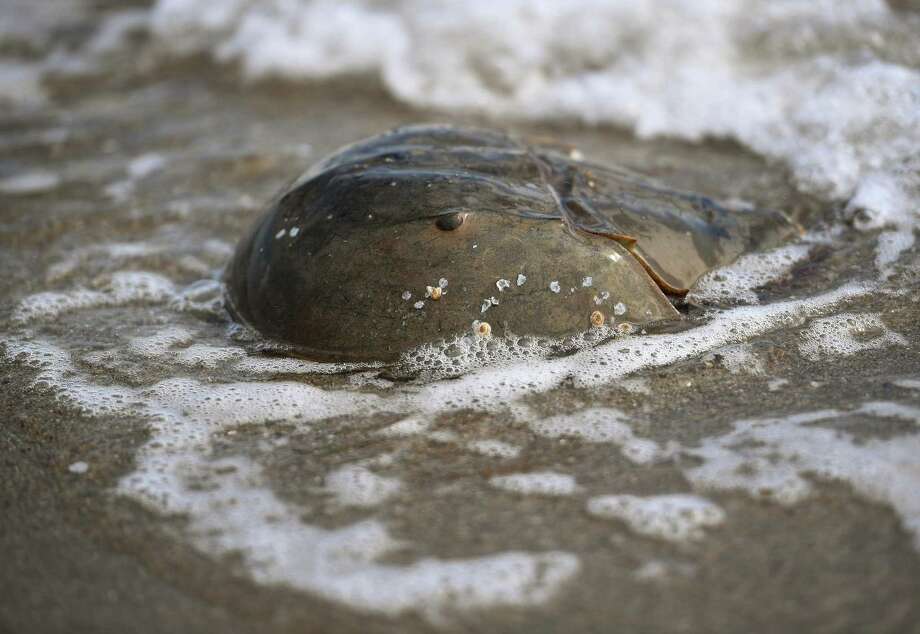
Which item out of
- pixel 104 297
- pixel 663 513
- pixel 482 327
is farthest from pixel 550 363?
pixel 104 297

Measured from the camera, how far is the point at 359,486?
7.09 feet

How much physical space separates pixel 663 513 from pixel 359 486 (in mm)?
694

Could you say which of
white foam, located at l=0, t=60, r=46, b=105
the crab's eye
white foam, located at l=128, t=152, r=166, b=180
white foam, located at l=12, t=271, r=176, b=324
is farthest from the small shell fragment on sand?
white foam, located at l=0, t=60, r=46, b=105

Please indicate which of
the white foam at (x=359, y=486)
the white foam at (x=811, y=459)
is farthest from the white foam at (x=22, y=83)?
the white foam at (x=811, y=459)

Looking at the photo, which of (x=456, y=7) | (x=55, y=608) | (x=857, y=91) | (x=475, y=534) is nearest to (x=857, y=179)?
(x=857, y=91)

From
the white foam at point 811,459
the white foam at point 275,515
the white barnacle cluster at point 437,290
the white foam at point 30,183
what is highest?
the white barnacle cluster at point 437,290

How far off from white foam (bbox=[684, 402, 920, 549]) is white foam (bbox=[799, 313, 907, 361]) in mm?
335

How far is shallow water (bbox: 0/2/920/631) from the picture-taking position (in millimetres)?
1797

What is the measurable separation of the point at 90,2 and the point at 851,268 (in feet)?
21.6

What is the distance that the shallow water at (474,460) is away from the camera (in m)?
1.80

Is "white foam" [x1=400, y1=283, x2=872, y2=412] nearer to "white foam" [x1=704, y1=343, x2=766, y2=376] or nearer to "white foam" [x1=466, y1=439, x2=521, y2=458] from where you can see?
"white foam" [x1=704, y1=343, x2=766, y2=376]

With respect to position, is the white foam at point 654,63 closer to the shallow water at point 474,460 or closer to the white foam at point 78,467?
the shallow water at point 474,460

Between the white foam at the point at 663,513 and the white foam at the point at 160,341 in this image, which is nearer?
the white foam at the point at 663,513

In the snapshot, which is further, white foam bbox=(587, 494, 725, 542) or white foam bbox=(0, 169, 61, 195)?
white foam bbox=(0, 169, 61, 195)
